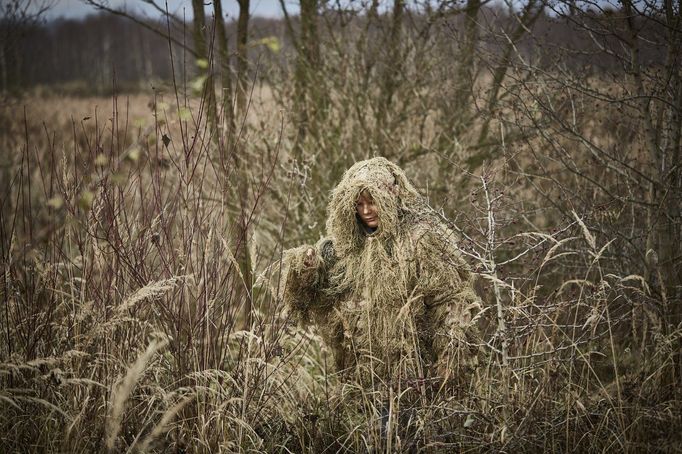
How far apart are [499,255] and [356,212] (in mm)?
3136

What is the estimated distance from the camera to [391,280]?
2.52 metres

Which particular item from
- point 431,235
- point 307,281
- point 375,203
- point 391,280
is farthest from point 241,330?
point 431,235

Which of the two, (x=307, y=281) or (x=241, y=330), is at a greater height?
(x=307, y=281)

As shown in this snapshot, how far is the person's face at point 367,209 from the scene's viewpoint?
8.48 feet

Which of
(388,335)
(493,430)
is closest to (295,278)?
(388,335)

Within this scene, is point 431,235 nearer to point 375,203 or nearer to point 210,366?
point 375,203

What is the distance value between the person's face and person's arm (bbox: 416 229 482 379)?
0.25m

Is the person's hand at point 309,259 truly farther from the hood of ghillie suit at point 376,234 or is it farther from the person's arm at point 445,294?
the person's arm at point 445,294

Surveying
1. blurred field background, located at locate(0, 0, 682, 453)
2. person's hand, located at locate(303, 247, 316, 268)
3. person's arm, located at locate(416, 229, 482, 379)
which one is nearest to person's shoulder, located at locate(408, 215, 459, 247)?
person's arm, located at locate(416, 229, 482, 379)

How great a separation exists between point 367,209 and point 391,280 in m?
0.37

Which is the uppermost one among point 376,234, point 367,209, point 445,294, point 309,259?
point 367,209

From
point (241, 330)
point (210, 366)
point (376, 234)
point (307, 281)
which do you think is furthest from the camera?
point (241, 330)

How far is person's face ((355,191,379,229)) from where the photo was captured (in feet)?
8.48

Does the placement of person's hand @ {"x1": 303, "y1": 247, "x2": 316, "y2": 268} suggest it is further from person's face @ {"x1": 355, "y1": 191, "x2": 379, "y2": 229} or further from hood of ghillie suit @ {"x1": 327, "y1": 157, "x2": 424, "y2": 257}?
person's face @ {"x1": 355, "y1": 191, "x2": 379, "y2": 229}
